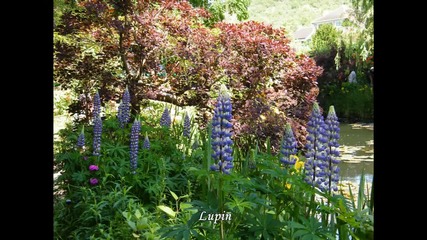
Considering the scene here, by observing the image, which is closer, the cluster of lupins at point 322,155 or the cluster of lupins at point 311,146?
the cluster of lupins at point 311,146

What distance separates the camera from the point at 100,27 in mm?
2422

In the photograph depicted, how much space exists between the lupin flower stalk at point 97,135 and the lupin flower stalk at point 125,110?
4.3 inches

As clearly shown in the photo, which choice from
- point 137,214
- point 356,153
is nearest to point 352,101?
point 356,153

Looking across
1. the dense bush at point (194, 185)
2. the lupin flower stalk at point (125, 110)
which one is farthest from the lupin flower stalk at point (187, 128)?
the lupin flower stalk at point (125, 110)

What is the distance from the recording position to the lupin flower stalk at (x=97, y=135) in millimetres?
2279

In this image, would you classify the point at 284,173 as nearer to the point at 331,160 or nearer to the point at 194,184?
the point at 331,160

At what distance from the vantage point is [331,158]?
1.77m

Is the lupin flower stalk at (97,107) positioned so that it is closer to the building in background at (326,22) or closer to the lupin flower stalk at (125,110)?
the lupin flower stalk at (125,110)

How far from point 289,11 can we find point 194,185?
3.01ft

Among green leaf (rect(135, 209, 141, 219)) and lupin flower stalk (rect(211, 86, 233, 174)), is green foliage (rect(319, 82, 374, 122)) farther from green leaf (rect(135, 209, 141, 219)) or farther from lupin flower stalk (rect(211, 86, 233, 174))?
green leaf (rect(135, 209, 141, 219))

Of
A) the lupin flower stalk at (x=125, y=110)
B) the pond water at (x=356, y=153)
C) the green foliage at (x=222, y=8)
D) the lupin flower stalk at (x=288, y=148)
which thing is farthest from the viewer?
the lupin flower stalk at (x=125, y=110)

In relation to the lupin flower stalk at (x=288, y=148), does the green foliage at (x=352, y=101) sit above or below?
above

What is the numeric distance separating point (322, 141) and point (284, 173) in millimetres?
303

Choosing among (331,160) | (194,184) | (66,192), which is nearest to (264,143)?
(194,184)
